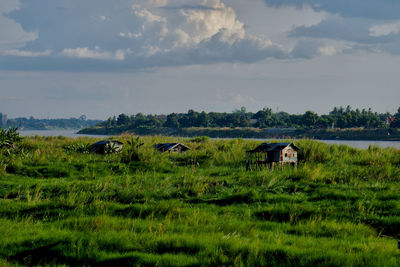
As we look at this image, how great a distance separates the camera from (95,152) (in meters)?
21.1

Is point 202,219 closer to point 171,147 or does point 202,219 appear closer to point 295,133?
point 171,147

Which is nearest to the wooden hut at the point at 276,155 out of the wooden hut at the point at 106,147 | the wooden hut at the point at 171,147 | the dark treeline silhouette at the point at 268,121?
the wooden hut at the point at 171,147

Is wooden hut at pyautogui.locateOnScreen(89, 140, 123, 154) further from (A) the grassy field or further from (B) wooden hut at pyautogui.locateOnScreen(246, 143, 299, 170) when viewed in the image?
(B) wooden hut at pyautogui.locateOnScreen(246, 143, 299, 170)

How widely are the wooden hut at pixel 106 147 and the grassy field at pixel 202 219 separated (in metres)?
4.69

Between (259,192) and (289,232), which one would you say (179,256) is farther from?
(259,192)

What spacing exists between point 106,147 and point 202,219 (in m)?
13.8

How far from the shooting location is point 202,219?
8.00 metres

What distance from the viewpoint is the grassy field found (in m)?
5.76

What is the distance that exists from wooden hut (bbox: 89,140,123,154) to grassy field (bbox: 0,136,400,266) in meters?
4.69

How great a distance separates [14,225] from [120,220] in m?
2.02

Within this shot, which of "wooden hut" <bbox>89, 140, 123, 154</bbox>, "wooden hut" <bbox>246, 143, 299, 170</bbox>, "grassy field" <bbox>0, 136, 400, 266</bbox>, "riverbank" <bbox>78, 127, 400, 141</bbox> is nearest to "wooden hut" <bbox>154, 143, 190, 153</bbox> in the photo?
"wooden hut" <bbox>89, 140, 123, 154</bbox>

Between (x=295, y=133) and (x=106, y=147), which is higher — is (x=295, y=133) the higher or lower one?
the lower one

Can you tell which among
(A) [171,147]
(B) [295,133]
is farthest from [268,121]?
(A) [171,147]

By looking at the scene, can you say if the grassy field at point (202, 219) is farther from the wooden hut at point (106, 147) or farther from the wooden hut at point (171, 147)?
the wooden hut at point (171, 147)
